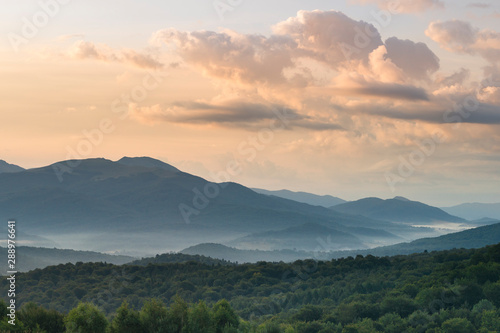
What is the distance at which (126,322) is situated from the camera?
56094 millimetres

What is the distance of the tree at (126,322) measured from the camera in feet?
182

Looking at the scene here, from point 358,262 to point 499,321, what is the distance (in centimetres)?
8951

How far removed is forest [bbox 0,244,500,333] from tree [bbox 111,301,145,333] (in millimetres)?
91

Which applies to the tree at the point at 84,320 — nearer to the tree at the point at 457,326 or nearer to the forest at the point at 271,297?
the forest at the point at 271,297

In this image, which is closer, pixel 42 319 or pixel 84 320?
pixel 84 320

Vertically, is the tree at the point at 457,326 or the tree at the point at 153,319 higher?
the tree at the point at 153,319

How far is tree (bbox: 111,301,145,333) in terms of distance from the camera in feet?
182

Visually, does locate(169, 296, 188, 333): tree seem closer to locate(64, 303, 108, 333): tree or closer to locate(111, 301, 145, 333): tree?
locate(111, 301, 145, 333): tree

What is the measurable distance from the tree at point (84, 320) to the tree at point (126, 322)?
1.29 metres

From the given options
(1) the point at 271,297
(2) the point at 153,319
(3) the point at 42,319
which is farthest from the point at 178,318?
(1) the point at 271,297

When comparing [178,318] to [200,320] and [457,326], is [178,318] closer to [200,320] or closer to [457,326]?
[200,320]

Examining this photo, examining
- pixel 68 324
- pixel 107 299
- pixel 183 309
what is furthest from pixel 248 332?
pixel 107 299

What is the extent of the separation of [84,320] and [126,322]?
153 inches

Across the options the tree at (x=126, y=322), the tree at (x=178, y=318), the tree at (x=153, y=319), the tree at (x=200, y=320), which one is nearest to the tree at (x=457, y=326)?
the tree at (x=200, y=320)
